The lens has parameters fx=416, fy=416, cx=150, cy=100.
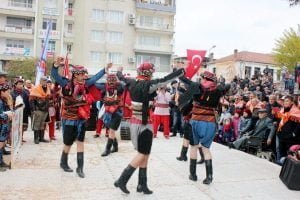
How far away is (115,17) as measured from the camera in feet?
150

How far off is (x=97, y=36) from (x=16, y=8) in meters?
8.77

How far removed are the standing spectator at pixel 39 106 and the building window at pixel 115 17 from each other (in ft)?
116

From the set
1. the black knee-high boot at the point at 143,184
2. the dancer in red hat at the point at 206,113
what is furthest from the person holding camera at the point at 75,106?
the dancer in red hat at the point at 206,113

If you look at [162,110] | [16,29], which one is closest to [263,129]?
[162,110]

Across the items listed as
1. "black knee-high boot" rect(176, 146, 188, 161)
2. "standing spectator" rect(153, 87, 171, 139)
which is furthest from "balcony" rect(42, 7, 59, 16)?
"black knee-high boot" rect(176, 146, 188, 161)

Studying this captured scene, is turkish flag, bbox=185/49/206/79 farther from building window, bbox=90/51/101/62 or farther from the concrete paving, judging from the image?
building window, bbox=90/51/101/62

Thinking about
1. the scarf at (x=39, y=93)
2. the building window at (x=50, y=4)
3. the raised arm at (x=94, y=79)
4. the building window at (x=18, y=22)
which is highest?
the building window at (x=50, y=4)

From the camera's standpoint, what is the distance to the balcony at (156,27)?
46.8 m

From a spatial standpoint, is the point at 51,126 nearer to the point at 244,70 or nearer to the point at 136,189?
the point at 136,189

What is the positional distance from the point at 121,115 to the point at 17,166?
2625 mm

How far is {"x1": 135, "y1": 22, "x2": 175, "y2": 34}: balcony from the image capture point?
4684 cm

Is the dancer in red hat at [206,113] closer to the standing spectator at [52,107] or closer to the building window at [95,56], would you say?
the standing spectator at [52,107]

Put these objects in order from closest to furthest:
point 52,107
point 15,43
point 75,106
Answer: point 75,106, point 52,107, point 15,43

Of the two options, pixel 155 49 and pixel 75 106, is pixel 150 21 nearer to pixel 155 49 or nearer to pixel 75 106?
pixel 155 49
